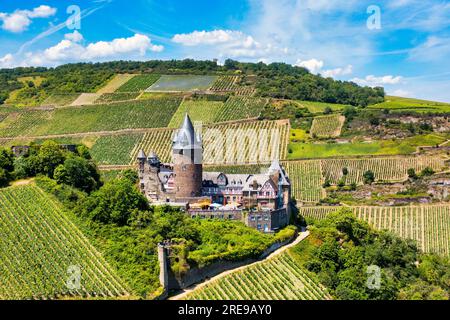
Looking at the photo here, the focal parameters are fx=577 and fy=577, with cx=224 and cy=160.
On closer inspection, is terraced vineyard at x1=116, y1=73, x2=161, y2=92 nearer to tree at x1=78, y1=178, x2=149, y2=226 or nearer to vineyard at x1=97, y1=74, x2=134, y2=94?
vineyard at x1=97, y1=74, x2=134, y2=94

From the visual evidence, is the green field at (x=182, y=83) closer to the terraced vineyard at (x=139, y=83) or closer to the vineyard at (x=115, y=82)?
the terraced vineyard at (x=139, y=83)

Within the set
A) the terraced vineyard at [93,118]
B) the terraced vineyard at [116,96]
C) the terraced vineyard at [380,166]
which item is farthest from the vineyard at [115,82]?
the terraced vineyard at [380,166]

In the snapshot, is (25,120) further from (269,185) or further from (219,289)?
(219,289)

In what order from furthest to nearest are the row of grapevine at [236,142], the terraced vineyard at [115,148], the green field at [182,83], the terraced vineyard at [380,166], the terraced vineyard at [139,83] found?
the terraced vineyard at [139,83] < the green field at [182,83] < the row of grapevine at [236,142] < the terraced vineyard at [115,148] < the terraced vineyard at [380,166]

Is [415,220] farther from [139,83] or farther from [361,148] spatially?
[139,83]

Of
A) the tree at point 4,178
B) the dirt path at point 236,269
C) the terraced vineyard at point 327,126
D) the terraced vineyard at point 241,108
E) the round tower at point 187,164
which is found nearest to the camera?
→ the dirt path at point 236,269

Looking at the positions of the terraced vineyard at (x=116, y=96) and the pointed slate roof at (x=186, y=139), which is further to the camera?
the terraced vineyard at (x=116, y=96)

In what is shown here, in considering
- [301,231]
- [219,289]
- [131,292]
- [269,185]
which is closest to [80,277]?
[131,292]
